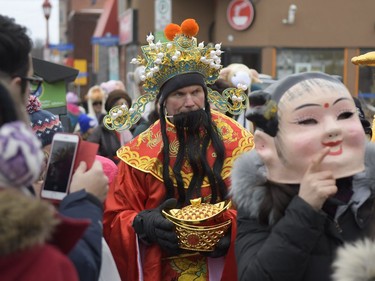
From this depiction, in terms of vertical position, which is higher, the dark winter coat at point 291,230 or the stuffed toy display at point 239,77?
the stuffed toy display at point 239,77

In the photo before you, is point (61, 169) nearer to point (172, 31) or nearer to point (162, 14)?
point (172, 31)

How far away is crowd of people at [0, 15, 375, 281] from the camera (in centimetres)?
168

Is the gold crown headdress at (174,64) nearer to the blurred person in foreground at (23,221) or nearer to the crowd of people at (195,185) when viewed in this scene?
the crowd of people at (195,185)

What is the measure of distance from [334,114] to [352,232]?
1.29 feet

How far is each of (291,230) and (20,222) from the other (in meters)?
0.96

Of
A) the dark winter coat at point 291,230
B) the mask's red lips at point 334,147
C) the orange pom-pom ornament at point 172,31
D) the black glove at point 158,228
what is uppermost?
the orange pom-pom ornament at point 172,31

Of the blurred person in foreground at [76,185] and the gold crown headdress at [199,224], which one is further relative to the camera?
the gold crown headdress at [199,224]

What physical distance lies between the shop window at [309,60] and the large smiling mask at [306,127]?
16.0 metres

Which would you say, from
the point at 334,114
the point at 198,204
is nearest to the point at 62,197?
the point at 334,114

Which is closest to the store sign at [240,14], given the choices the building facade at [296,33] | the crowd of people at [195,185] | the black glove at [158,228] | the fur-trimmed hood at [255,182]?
the building facade at [296,33]

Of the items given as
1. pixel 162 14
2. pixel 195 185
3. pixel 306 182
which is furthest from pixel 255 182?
pixel 162 14

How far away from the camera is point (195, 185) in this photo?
12.2 feet

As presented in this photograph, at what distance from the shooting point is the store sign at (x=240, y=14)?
17891 millimetres

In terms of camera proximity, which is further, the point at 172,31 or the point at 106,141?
the point at 106,141
